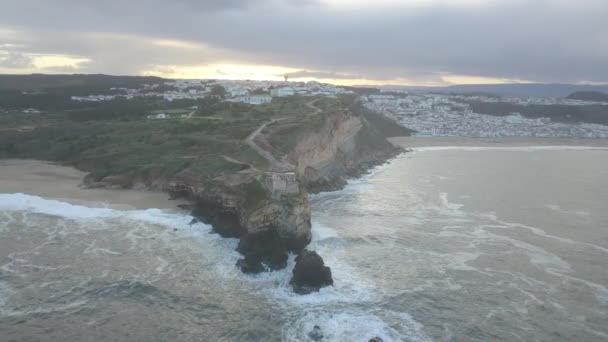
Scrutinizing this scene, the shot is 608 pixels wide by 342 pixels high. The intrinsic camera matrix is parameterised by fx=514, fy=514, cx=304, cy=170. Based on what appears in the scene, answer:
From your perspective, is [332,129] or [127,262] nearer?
[127,262]

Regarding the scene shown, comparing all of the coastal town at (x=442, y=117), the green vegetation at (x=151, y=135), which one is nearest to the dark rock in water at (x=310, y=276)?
the green vegetation at (x=151, y=135)

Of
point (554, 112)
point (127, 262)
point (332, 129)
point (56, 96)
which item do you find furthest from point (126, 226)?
point (554, 112)

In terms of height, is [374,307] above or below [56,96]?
below

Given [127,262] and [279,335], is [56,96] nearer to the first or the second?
[127,262]

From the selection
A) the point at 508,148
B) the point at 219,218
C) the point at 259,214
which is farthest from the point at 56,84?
the point at 259,214

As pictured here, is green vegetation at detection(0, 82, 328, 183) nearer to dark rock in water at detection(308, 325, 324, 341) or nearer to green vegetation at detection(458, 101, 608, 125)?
dark rock in water at detection(308, 325, 324, 341)

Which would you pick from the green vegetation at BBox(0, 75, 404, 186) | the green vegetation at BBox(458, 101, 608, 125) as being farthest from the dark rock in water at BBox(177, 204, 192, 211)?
the green vegetation at BBox(458, 101, 608, 125)

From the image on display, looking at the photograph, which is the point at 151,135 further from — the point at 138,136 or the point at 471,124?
the point at 471,124
